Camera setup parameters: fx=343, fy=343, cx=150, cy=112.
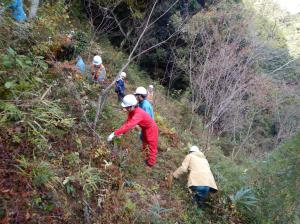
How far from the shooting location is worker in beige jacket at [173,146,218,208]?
22.1 feet

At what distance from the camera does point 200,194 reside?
7000 millimetres

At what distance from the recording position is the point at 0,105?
466 centimetres

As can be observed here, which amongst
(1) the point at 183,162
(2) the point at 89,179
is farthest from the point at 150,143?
(2) the point at 89,179

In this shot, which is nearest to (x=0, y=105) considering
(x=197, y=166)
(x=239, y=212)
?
(x=197, y=166)

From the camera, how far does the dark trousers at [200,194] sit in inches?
271

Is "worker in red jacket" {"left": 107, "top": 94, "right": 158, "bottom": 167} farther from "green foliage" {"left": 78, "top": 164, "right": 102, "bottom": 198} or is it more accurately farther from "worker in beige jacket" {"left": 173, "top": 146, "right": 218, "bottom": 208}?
"green foliage" {"left": 78, "top": 164, "right": 102, "bottom": 198}

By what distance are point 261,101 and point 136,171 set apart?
929cm

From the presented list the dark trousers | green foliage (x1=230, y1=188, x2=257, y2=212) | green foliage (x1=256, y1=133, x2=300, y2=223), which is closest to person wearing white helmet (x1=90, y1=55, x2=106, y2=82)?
the dark trousers

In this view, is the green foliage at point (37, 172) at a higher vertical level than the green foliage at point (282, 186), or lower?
lower

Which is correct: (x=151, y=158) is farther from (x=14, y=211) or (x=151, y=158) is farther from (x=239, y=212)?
(x=14, y=211)

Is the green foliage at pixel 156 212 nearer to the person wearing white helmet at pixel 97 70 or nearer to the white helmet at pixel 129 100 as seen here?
the white helmet at pixel 129 100

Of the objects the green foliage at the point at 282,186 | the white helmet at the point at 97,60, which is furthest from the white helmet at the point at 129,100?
the green foliage at the point at 282,186

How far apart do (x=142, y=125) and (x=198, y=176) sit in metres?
1.49

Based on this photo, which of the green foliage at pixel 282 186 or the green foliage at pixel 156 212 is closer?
the green foliage at pixel 156 212
